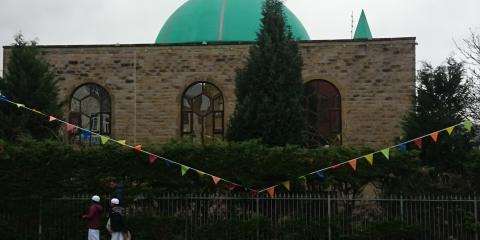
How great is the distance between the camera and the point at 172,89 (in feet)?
76.6

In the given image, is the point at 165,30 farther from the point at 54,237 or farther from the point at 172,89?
the point at 54,237

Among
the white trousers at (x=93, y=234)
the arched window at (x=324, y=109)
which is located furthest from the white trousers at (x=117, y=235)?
the arched window at (x=324, y=109)

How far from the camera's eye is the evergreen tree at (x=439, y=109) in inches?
716

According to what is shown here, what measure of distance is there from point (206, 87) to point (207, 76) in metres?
0.41

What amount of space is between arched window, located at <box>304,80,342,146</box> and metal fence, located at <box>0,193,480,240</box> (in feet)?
21.8

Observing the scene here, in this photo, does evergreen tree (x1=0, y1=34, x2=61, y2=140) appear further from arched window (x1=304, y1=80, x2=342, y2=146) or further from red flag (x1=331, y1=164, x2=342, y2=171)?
red flag (x1=331, y1=164, x2=342, y2=171)

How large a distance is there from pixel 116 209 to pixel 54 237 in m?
2.38

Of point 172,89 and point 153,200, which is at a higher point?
point 172,89

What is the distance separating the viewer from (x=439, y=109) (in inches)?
745

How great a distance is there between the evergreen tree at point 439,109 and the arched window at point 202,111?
636 centimetres

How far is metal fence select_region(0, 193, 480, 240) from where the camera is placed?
15734mm

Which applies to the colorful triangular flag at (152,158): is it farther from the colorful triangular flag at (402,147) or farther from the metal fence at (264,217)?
the colorful triangular flag at (402,147)

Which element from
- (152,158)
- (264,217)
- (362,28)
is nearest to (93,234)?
(152,158)

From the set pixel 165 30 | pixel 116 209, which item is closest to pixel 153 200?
pixel 116 209
